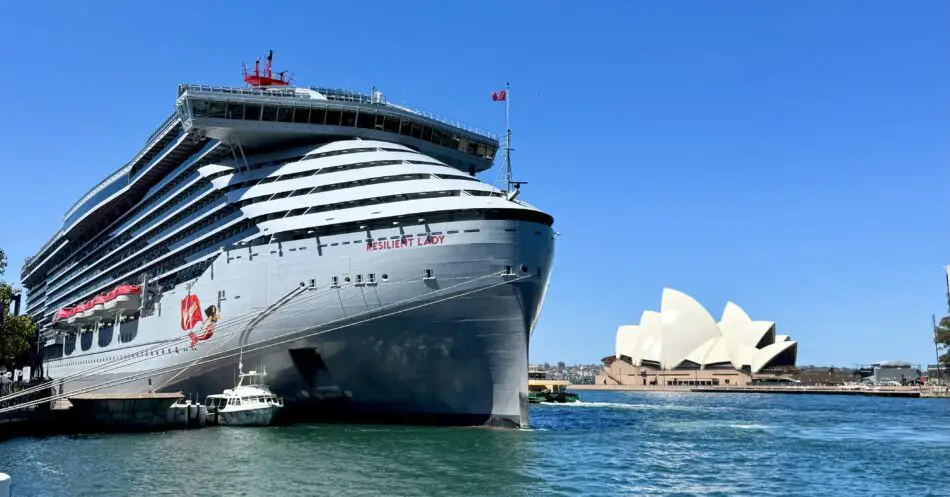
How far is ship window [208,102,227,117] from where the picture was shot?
39.3 meters

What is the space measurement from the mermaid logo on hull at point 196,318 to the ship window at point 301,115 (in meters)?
10.3

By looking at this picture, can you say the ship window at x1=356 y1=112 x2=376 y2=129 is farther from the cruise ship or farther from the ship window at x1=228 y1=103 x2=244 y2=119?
the ship window at x1=228 y1=103 x2=244 y2=119

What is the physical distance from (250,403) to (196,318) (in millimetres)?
5693

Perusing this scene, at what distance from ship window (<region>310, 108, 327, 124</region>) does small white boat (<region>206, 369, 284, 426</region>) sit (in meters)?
12.9

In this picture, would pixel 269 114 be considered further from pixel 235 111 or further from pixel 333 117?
pixel 333 117

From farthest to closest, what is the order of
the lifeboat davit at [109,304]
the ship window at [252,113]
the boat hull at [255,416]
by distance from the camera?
the lifeboat davit at [109,304] → the ship window at [252,113] → the boat hull at [255,416]

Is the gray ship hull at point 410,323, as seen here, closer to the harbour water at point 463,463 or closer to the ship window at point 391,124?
the harbour water at point 463,463

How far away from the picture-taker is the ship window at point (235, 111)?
39.6 metres

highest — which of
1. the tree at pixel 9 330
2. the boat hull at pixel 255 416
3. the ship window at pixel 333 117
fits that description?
the ship window at pixel 333 117

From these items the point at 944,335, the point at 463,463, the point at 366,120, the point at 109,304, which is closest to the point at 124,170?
the point at 109,304

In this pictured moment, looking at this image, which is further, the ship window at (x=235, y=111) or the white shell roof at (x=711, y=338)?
the white shell roof at (x=711, y=338)

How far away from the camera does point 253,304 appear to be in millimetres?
36062

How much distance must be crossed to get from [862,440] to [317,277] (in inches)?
1126

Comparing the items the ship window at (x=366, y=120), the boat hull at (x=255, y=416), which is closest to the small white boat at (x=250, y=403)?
the boat hull at (x=255, y=416)
